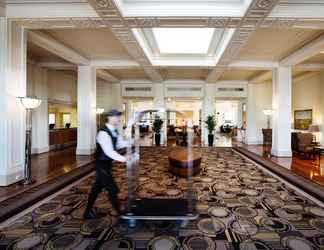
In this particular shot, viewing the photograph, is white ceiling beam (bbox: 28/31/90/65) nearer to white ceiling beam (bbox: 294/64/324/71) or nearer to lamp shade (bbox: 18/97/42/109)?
lamp shade (bbox: 18/97/42/109)

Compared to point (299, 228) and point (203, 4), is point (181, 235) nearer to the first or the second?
point (299, 228)

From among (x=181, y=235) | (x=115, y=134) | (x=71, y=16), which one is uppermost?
(x=71, y=16)

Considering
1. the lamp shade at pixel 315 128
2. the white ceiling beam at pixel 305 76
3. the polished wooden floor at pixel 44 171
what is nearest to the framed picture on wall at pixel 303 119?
the lamp shade at pixel 315 128

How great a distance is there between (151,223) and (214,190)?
6.37ft

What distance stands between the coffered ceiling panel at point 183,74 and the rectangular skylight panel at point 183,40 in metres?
2.35

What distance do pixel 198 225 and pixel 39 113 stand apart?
27.3 ft

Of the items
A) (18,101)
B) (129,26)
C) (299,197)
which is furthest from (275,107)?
(18,101)

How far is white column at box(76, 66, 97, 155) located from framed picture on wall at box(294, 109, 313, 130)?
368 inches

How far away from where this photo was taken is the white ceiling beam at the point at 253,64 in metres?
8.20

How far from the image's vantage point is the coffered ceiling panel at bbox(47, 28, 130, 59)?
19.1 ft

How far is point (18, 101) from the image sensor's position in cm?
491

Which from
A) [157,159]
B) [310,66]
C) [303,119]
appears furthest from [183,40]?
[303,119]

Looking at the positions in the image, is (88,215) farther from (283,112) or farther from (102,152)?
(283,112)

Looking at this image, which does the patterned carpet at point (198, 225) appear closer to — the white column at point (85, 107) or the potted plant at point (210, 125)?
the white column at point (85, 107)
